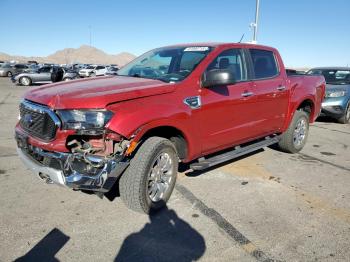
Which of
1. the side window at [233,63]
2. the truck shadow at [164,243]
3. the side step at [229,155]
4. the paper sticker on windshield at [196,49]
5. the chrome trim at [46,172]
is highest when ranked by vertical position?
the paper sticker on windshield at [196,49]

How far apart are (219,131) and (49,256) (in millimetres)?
2503

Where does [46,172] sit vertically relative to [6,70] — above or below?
below

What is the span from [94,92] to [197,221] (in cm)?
171

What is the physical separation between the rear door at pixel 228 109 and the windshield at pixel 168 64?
0.26 meters

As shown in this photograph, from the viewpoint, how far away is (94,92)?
3.40 meters

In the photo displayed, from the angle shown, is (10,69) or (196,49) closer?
(196,49)

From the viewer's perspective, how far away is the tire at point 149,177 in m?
3.42

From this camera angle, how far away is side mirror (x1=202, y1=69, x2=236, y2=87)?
387cm

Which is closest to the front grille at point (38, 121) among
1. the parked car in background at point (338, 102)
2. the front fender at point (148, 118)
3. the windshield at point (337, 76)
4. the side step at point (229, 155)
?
the front fender at point (148, 118)

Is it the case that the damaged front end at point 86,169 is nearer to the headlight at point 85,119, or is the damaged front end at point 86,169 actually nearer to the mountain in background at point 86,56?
the headlight at point 85,119

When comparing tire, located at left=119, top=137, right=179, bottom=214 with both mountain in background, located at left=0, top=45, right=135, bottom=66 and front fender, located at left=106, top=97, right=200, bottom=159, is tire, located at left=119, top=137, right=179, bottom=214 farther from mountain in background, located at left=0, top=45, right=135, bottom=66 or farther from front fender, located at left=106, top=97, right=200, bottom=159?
mountain in background, located at left=0, top=45, right=135, bottom=66

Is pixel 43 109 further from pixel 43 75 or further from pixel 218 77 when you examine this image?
pixel 43 75

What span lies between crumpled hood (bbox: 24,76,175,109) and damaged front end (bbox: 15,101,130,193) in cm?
15

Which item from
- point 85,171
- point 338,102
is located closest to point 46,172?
point 85,171
